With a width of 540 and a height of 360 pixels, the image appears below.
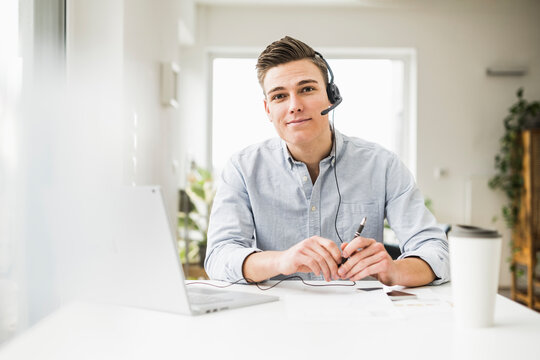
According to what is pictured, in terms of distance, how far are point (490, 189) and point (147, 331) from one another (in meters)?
4.57

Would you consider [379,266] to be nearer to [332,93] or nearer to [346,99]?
[332,93]

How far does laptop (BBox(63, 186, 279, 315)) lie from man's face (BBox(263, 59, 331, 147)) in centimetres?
71

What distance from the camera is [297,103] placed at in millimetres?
1673

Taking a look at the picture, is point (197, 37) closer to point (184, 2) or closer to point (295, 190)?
point (184, 2)

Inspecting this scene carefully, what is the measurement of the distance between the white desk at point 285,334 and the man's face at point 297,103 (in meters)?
0.71

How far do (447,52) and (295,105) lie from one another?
3690mm

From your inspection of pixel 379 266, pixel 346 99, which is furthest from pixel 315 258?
pixel 346 99

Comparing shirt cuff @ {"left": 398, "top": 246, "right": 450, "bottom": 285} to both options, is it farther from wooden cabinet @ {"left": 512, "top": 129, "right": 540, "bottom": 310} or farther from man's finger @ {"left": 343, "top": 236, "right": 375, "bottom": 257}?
wooden cabinet @ {"left": 512, "top": 129, "right": 540, "bottom": 310}

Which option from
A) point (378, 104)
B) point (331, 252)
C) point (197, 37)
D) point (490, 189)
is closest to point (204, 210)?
point (197, 37)

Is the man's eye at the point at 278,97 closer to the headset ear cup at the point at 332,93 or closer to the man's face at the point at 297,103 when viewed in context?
the man's face at the point at 297,103

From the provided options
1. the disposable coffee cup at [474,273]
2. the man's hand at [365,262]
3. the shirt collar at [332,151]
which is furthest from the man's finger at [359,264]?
the shirt collar at [332,151]

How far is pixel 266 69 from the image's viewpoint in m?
1.74

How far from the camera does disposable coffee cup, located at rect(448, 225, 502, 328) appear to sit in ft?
2.78

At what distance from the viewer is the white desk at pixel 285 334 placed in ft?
2.49
